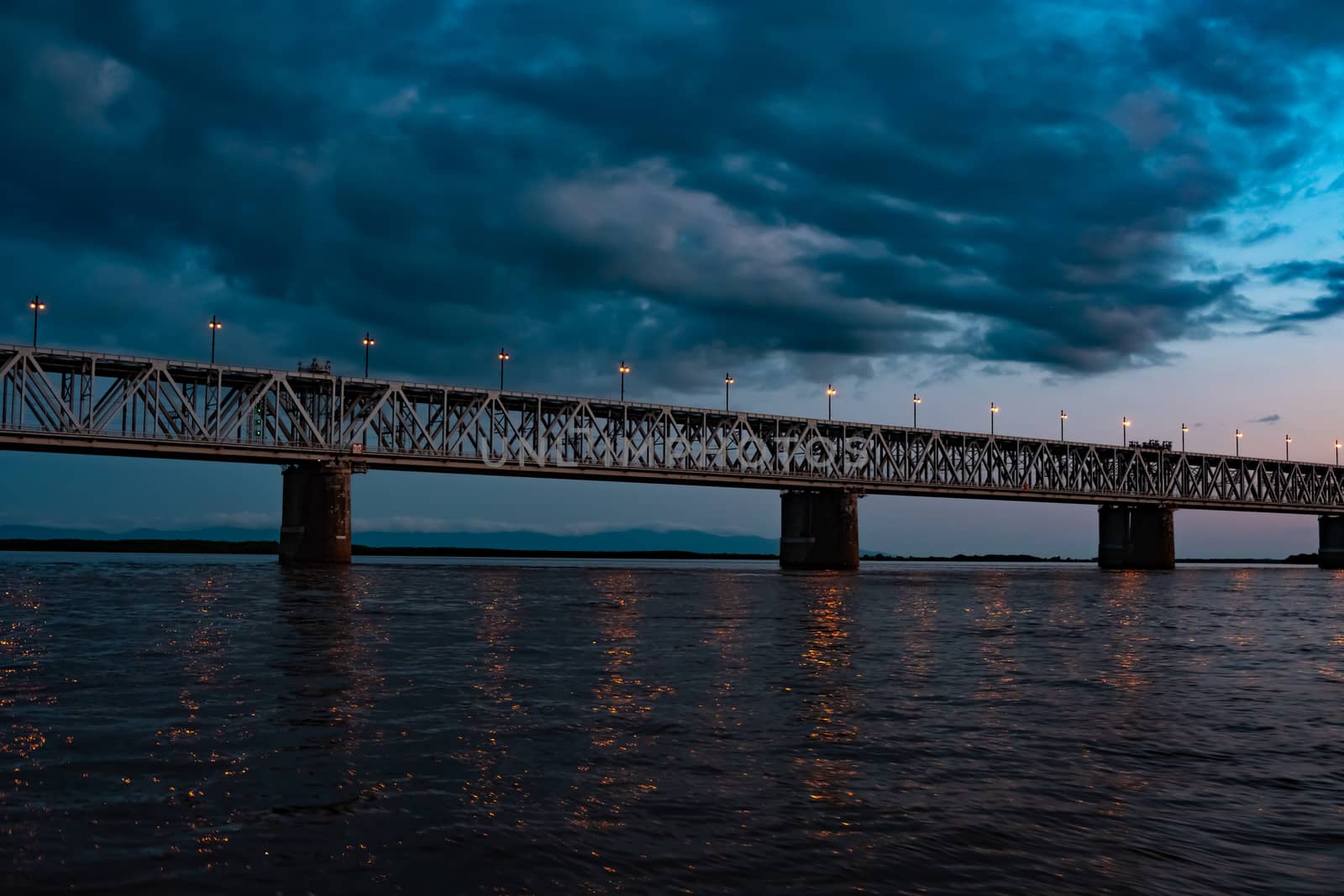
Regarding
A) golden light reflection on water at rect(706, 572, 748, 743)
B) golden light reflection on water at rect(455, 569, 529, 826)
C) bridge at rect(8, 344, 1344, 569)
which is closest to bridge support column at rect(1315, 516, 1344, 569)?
bridge at rect(8, 344, 1344, 569)

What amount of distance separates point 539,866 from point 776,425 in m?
119

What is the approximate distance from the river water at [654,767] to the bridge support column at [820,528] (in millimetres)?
92799

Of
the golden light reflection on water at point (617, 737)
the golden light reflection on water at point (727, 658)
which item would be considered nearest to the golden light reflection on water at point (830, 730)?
the golden light reflection on water at point (727, 658)

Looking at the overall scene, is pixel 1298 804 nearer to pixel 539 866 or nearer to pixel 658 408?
pixel 539 866

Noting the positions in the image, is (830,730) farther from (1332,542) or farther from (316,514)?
(1332,542)

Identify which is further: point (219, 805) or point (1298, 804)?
point (1298, 804)

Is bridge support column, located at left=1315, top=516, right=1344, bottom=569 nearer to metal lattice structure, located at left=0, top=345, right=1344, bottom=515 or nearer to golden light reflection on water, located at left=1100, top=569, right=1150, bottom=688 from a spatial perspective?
metal lattice structure, located at left=0, top=345, right=1344, bottom=515

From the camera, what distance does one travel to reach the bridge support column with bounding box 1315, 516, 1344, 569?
186875mm

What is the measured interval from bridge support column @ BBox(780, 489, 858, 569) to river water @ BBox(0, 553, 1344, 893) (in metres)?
92.8

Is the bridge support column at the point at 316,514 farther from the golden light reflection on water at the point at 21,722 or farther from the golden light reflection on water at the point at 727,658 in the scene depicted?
the golden light reflection on water at the point at 21,722

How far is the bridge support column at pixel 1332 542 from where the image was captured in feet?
613

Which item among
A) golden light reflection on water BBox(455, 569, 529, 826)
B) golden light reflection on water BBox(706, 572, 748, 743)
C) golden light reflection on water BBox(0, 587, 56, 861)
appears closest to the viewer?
golden light reflection on water BBox(0, 587, 56, 861)

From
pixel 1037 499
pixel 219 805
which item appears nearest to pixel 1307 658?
pixel 219 805

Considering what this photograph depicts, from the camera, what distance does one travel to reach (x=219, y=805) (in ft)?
28.7
